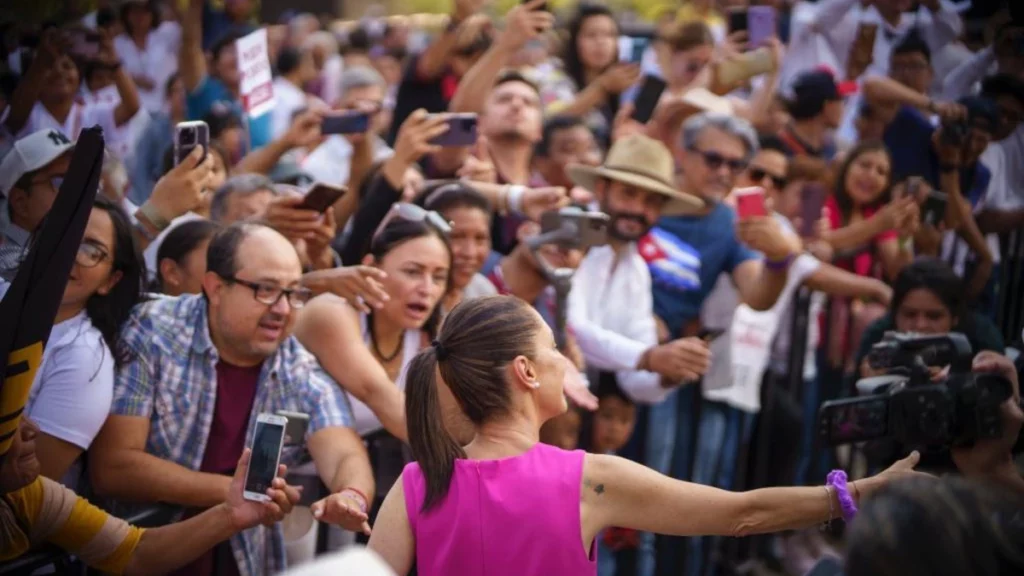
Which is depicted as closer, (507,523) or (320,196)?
(507,523)

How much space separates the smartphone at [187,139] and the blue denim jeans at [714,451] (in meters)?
2.43

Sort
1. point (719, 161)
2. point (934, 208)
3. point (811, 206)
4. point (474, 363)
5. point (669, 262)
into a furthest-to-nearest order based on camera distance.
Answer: point (811, 206)
point (934, 208)
point (719, 161)
point (669, 262)
point (474, 363)

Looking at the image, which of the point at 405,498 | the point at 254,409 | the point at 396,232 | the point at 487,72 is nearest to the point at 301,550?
the point at 254,409

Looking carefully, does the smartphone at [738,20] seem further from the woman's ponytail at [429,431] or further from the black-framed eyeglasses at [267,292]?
the woman's ponytail at [429,431]

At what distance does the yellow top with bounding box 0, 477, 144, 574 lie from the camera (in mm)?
3338

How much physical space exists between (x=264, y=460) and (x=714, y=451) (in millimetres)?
2819

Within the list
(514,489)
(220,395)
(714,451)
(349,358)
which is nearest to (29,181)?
(220,395)

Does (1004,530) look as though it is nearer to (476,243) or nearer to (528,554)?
(528,554)

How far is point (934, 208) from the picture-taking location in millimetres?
6234

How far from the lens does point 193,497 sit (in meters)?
3.78

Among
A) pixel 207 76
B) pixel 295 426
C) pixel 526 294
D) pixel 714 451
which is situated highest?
pixel 295 426

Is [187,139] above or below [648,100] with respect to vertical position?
above

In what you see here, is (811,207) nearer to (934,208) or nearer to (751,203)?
(934,208)

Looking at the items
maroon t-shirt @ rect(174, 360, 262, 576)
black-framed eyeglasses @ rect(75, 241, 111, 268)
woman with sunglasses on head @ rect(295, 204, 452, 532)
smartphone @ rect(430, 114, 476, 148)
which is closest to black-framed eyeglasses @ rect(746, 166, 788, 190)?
smartphone @ rect(430, 114, 476, 148)
